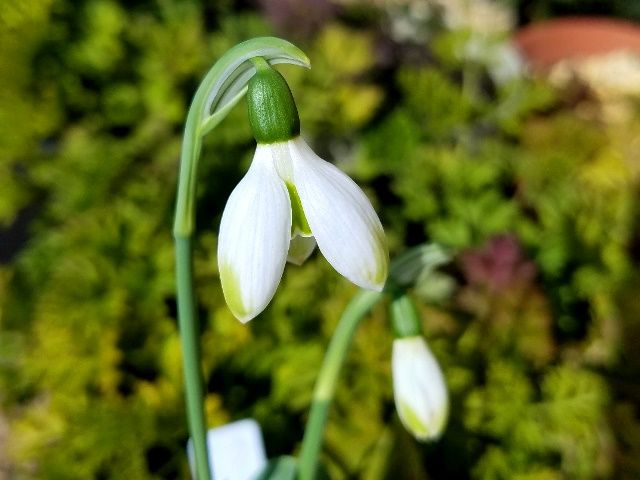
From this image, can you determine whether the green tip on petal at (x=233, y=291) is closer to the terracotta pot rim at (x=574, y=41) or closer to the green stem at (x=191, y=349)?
the green stem at (x=191, y=349)

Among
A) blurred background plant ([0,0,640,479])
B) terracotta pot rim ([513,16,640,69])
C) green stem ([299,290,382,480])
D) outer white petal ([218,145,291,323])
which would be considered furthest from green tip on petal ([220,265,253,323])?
terracotta pot rim ([513,16,640,69])

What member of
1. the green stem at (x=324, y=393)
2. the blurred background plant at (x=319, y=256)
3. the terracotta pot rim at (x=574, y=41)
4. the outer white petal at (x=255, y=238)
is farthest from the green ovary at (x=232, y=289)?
the terracotta pot rim at (x=574, y=41)

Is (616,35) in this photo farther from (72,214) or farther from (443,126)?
(72,214)

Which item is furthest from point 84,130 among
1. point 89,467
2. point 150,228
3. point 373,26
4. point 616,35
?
point 616,35

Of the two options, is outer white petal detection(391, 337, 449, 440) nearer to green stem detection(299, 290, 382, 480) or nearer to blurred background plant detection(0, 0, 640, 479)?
green stem detection(299, 290, 382, 480)

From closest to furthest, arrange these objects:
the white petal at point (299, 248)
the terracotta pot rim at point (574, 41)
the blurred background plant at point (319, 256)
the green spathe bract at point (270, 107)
→ the green spathe bract at point (270, 107), the white petal at point (299, 248), the blurred background plant at point (319, 256), the terracotta pot rim at point (574, 41)

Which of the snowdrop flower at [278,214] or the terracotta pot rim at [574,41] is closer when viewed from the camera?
the snowdrop flower at [278,214]

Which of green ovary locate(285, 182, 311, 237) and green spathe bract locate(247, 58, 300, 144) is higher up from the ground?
green spathe bract locate(247, 58, 300, 144)

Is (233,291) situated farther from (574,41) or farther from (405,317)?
(574,41)
